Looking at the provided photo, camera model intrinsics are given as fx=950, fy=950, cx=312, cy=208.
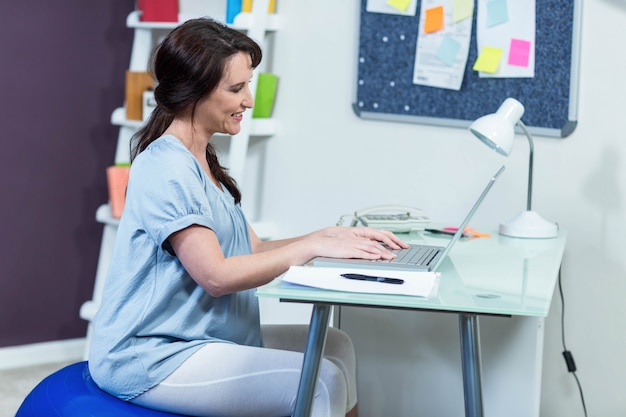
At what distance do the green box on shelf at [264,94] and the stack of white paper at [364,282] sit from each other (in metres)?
1.38

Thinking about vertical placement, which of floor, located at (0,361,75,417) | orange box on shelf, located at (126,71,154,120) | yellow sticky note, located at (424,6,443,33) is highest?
yellow sticky note, located at (424,6,443,33)

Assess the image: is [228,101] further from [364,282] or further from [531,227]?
[531,227]

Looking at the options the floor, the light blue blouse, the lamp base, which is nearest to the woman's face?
the light blue blouse

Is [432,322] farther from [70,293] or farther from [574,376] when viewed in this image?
[70,293]

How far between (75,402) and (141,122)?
1.49 m

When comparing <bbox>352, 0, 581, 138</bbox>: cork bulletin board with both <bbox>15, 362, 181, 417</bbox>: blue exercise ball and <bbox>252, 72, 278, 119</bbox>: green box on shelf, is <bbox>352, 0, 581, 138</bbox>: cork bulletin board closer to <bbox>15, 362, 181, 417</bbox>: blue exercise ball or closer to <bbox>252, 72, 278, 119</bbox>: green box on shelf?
<bbox>252, 72, 278, 119</bbox>: green box on shelf

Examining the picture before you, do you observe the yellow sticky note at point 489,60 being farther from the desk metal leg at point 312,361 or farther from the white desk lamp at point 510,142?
the desk metal leg at point 312,361

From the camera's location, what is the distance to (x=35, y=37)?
3082mm

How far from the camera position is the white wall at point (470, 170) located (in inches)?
91.0

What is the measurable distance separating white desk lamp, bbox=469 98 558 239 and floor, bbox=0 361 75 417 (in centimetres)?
151

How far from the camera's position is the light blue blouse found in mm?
1640

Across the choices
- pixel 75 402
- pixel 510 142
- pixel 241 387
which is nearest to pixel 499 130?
pixel 510 142

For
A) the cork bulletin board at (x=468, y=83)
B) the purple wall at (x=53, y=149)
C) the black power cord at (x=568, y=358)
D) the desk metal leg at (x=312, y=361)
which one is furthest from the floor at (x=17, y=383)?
the black power cord at (x=568, y=358)

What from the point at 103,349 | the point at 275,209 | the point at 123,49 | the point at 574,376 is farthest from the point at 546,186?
the point at 123,49
